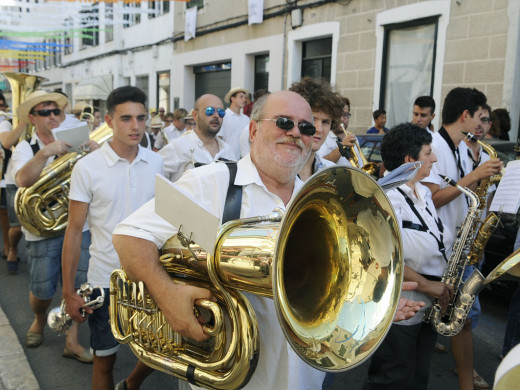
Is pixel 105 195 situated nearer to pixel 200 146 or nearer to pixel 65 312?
pixel 65 312

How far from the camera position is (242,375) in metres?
1.82

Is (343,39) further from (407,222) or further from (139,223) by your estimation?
(139,223)

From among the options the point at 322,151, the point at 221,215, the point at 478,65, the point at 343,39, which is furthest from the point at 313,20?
the point at 221,215

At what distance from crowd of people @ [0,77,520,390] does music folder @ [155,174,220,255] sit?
0.05 metres

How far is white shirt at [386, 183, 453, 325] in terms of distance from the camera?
9.11 feet

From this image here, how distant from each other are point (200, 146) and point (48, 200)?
132cm

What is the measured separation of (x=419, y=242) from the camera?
9.14 ft

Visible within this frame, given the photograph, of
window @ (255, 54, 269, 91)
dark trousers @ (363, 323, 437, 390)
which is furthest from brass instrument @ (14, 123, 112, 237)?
window @ (255, 54, 269, 91)

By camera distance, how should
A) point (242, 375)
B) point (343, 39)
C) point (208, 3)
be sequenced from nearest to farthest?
1. point (242, 375)
2. point (343, 39)
3. point (208, 3)

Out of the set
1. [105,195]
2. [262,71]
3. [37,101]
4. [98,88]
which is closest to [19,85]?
[37,101]

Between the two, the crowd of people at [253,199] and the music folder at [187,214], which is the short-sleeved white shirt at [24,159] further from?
the music folder at [187,214]

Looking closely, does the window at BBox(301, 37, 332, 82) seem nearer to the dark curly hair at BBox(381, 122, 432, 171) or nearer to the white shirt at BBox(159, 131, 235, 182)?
the white shirt at BBox(159, 131, 235, 182)

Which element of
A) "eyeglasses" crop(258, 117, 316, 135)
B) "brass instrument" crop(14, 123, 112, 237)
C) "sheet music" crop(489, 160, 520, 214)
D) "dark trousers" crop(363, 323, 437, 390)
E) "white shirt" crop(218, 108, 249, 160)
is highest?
"eyeglasses" crop(258, 117, 316, 135)

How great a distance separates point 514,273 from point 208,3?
14.3 metres
